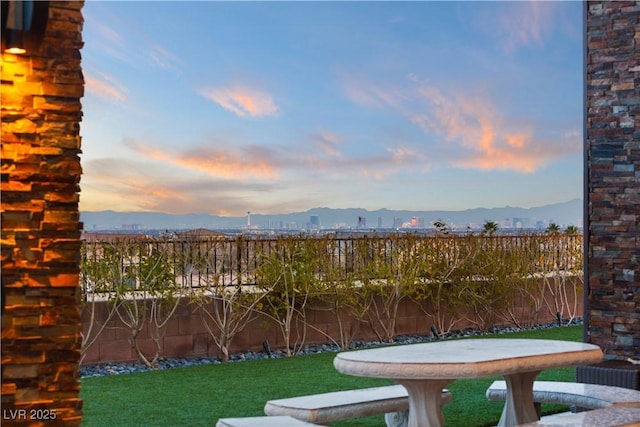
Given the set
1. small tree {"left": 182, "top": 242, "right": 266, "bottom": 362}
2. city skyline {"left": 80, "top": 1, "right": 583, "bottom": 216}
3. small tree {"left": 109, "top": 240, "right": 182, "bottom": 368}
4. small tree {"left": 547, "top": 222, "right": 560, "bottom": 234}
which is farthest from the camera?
city skyline {"left": 80, "top": 1, "right": 583, "bottom": 216}

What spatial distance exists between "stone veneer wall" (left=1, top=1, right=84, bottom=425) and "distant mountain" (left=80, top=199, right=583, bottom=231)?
24.1 ft

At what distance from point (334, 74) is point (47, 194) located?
1300cm

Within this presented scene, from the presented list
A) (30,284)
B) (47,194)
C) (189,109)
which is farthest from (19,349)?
(189,109)

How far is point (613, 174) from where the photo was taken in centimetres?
579

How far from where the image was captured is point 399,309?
1071 centimetres

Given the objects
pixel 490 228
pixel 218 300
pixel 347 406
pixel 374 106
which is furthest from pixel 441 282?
pixel 347 406

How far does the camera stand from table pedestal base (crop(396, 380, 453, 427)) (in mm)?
4516

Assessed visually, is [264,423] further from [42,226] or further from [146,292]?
[146,292]

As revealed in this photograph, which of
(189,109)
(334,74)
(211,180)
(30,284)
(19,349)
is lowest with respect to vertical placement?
(19,349)

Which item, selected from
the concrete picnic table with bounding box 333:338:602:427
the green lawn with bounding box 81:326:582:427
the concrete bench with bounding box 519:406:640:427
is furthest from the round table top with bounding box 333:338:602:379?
the green lawn with bounding box 81:326:582:427

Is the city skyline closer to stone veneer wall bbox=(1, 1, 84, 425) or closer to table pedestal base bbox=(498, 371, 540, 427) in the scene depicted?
table pedestal base bbox=(498, 371, 540, 427)

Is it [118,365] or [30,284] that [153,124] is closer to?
[118,365]

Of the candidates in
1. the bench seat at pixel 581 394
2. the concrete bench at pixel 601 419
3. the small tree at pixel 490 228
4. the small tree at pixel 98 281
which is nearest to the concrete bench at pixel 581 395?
the bench seat at pixel 581 394

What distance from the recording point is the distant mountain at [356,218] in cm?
1151
